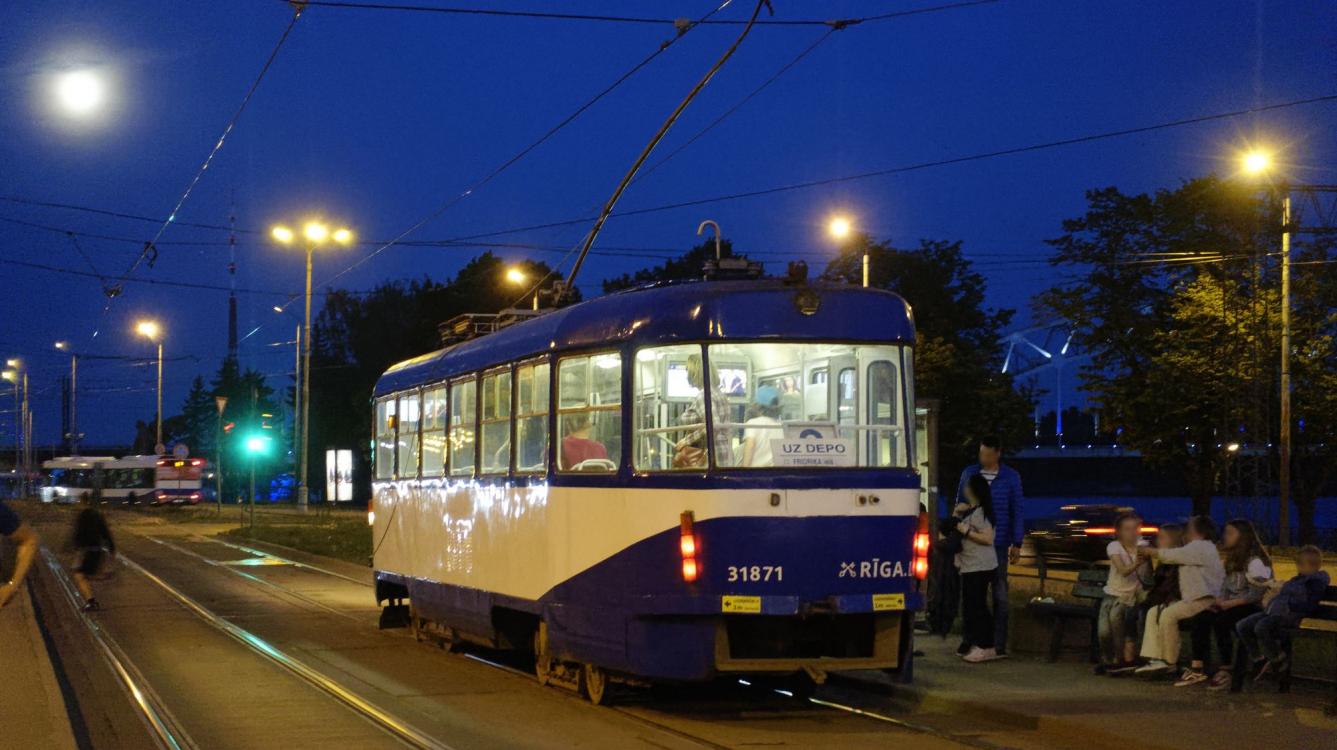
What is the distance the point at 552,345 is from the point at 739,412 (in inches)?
Answer: 81.9

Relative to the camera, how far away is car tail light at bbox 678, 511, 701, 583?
1056 centimetres

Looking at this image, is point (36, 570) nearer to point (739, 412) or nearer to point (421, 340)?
point (739, 412)

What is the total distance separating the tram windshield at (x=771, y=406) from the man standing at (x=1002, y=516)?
3154 millimetres

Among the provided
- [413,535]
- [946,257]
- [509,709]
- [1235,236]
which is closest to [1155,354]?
[1235,236]

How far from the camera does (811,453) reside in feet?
35.6

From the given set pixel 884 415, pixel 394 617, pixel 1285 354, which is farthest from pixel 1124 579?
pixel 1285 354

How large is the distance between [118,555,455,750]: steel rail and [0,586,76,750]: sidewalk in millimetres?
2058

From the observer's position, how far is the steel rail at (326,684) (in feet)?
34.8

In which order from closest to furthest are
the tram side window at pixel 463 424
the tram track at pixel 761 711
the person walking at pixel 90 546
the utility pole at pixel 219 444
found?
the tram track at pixel 761 711 → the tram side window at pixel 463 424 → the person walking at pixel 90 546 → the utility pole at pixel 219 444

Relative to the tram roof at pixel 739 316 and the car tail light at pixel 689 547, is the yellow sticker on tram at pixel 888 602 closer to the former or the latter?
the car tail light at pixel 689 547

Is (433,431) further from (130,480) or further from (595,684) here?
(130,480)

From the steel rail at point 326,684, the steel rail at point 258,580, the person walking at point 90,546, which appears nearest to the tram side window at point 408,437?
the steel rail at point 326,684

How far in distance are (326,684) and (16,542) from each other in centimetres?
614

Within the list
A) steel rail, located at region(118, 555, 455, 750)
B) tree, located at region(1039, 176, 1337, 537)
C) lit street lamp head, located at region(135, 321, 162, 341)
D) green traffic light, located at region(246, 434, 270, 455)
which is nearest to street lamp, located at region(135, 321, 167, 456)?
lit street lamp head, located at region(135, 321, 162, 341)
